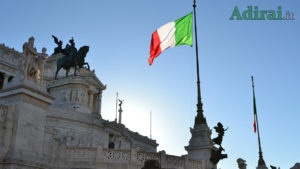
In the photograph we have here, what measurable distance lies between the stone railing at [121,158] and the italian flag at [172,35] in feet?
18.1

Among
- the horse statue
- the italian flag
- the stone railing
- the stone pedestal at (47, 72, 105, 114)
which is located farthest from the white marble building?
the horse statue

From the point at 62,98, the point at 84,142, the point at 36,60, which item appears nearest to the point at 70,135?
the point at 84,142

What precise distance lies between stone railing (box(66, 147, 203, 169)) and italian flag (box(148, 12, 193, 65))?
5.50m

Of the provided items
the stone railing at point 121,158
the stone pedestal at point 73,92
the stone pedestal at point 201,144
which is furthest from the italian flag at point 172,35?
the stone pedestal at point 73,92

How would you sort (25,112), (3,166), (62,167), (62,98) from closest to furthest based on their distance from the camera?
1. (3,166)
2. (25,112)
3. (62,167)
4. (62,98)

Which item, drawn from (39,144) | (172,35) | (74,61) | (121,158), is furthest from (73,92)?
(39,144)

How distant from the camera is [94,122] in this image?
38625 millimetres

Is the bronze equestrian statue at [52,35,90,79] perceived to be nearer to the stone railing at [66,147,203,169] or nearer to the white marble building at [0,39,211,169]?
the white marble building at [0,39,211,169]

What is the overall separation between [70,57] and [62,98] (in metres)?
5.88

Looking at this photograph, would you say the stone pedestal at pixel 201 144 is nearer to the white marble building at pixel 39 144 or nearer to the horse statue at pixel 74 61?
the white marble building at pixel 39 144

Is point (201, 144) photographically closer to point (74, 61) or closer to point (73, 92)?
point (73, 92)

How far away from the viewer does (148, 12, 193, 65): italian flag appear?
21000mm

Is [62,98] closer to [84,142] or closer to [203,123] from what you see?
[84,142]

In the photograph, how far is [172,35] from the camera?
2102 centimetres
